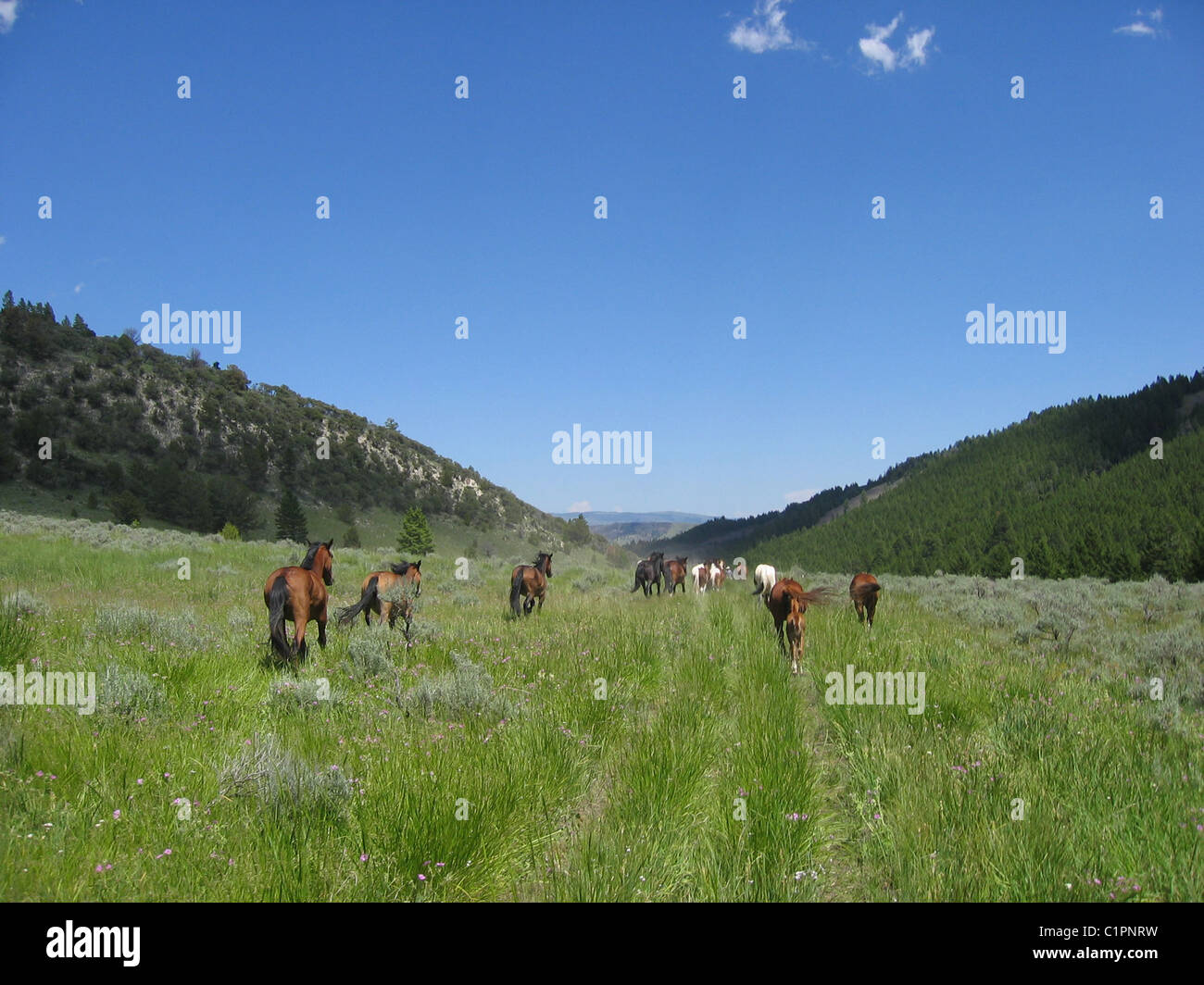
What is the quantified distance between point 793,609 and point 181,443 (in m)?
86.8

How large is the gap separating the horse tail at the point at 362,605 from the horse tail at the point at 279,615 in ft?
6.66

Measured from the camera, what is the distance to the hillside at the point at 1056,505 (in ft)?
222

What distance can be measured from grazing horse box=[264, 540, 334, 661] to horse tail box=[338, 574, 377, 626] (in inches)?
47.0

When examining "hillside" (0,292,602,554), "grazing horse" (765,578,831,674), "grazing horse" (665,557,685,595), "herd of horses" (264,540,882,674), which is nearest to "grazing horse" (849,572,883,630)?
"herd of horses" (264,540,882,674)

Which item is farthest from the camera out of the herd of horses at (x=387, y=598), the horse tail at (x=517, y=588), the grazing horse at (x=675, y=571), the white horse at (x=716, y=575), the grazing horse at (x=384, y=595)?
the white horse at (x=716, y=575)

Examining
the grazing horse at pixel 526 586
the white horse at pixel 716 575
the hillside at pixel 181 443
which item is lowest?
the white horse at pixel 716 575

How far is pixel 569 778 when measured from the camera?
4.36 meters

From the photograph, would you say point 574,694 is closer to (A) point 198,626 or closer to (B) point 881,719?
(B) point 881,719

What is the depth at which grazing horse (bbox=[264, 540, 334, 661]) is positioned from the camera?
7340mm

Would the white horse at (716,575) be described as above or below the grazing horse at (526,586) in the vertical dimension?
below

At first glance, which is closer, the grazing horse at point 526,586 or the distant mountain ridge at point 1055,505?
the grazing horse at point 526,586
